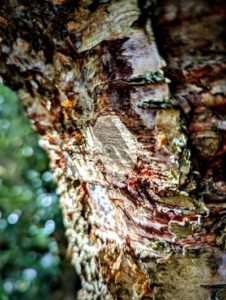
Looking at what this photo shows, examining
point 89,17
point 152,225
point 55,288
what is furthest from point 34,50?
point 55,288

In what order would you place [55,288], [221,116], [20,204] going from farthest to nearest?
1. [55,288]
2. [20,204]
3. [221,116]

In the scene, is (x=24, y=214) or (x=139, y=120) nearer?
(x=139, y=120)

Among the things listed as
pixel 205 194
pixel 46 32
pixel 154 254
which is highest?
pixel 46 32

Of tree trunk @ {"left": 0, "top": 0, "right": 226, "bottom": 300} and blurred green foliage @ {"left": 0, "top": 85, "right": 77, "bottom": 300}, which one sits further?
blurred green foliage @ {"left": 0, "top": 85, "right": 77, "bottom": 300}

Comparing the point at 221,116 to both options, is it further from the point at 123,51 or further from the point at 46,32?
the point at 46,32

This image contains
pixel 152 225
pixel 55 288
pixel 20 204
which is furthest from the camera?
pixel 55 288

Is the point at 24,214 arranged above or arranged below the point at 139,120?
below
